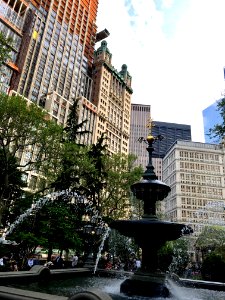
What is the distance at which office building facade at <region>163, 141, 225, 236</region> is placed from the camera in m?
97.8

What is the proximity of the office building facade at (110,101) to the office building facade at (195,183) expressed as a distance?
74.6 feet

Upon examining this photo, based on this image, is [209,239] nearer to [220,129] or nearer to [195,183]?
[220,129]

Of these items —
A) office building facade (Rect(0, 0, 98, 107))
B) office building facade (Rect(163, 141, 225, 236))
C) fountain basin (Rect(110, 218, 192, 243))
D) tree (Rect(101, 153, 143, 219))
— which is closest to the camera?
fountain basin (Rect(110, 218, 192, 243))

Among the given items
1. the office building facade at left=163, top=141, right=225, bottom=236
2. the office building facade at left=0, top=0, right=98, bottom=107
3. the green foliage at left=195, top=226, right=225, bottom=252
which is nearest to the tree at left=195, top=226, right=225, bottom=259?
the green foliage at left=195, top=226, right=225, bottom=252

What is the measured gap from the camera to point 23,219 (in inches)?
829

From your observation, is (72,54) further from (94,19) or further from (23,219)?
(23,219)

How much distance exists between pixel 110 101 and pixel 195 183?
4633 centimetres

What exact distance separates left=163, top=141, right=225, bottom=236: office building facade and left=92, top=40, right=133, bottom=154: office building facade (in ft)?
74.6

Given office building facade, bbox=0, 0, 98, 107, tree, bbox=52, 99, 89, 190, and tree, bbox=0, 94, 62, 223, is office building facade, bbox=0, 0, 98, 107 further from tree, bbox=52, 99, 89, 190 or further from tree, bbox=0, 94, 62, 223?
tree, bbox=0, 94, 62, 223

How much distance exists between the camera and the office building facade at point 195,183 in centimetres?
9775

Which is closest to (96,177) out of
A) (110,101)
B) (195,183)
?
(110,101)

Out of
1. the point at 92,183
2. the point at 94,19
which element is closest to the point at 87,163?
the point at 92,183

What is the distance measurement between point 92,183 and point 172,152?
90.4 m

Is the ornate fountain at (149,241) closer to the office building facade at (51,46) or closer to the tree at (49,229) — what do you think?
the tree at (49,229)
